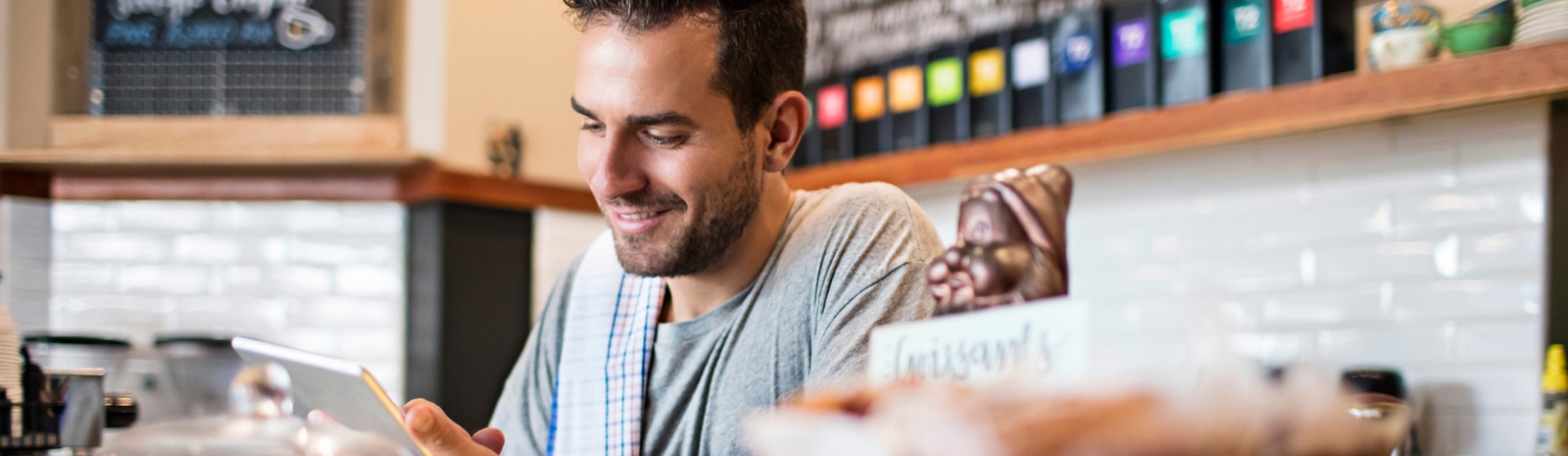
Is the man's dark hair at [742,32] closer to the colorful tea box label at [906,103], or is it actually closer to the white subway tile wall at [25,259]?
the colorful tea box label at [906,103]

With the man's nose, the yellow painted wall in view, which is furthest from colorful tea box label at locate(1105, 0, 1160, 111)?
the yellow painted wall

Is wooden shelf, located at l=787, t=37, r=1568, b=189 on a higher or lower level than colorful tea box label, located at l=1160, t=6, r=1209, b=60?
lower

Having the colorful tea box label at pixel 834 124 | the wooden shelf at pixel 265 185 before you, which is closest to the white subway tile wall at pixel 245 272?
the wooden shelf at pixel 265 185

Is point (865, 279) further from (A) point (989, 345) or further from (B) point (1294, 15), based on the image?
(B) point (1294, 15)

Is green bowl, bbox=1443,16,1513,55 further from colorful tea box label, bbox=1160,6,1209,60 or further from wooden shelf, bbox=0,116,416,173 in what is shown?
wooden shelf, bbox=0,116,416,173

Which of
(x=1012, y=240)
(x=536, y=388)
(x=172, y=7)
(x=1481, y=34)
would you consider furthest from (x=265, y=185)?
(x=1012, y=240)

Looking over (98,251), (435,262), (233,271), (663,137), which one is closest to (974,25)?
(435,262)

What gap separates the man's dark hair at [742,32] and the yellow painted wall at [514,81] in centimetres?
158

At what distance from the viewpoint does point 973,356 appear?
0.54 metres

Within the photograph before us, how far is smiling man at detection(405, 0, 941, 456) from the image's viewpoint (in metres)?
1.15

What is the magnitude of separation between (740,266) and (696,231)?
0.09 m

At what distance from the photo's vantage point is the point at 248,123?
9.03 ft

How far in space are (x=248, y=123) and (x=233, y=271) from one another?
391mm

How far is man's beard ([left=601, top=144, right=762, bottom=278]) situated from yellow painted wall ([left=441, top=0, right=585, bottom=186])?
1679 mm
